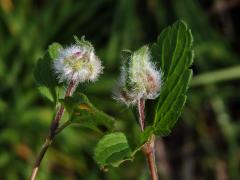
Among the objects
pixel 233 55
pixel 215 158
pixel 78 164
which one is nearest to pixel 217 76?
pixel 233 55

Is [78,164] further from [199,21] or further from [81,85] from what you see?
[81,85]

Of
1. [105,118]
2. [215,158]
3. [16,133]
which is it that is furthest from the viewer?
[215,158]

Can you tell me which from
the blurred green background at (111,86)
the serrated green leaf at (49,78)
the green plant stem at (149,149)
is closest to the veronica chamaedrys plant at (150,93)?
the green plant stem at (149,149)

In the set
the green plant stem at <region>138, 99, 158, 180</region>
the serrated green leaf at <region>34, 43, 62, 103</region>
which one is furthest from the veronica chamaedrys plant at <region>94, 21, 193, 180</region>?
the serrated green leaf at <region>34, 43, 62, 103</region>

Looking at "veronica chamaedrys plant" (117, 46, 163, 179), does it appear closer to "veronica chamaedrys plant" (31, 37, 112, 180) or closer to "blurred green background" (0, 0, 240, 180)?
"veronica chamaedrys plant" (31, 37, 112, 180)

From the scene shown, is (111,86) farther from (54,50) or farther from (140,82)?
(140,82)

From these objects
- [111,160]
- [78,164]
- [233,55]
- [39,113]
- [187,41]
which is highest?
→ [233,55]

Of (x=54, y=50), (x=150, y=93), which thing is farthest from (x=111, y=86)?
(x=150, y=93)
